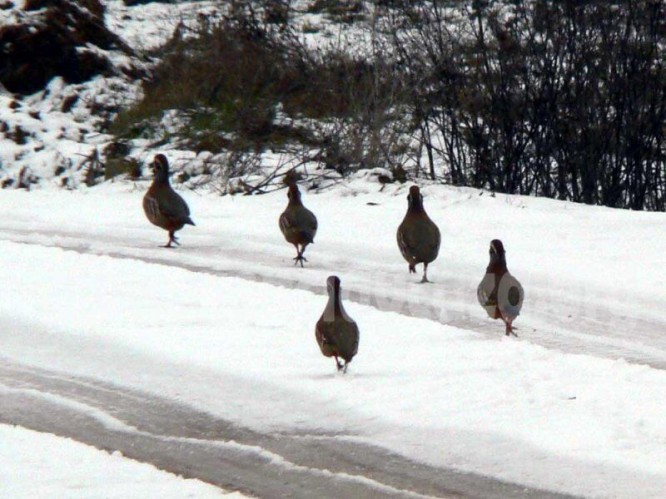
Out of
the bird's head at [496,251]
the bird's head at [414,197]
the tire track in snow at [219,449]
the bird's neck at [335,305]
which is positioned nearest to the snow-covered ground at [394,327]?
the tire track in snow at [219,449]

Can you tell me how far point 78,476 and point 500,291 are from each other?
3606 millimetres

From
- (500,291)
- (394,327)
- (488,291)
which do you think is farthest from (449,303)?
(500,291)

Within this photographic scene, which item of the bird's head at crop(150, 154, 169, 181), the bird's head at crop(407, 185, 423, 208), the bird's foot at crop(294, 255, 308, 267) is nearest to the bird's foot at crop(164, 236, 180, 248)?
the bird's head at crop(150, 154, 169, 181)

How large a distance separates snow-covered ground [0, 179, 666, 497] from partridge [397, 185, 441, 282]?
0.30 metres

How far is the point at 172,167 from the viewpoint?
18.6 meters

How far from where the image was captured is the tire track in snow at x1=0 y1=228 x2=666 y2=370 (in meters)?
8.62

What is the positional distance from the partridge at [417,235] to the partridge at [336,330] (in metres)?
3.26

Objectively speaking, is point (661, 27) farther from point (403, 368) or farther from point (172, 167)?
point (403, 368)

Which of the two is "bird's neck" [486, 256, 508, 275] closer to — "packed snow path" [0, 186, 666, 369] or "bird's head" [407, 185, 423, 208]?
"packed snow path" [0, 186, 666, 369]

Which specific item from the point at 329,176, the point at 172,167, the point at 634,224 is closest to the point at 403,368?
the point at 634,224

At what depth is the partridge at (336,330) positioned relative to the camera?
23.7 ft

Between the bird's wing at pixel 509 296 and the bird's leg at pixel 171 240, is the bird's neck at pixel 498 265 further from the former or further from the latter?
the bird's leg at pixel 171 240

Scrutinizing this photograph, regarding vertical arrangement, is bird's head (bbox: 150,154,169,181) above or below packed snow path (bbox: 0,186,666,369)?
above

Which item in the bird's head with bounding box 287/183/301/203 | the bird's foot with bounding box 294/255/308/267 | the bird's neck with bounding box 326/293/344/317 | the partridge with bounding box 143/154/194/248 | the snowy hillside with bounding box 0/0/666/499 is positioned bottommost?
the snowy hillside with bounding box 0/0/666/499
